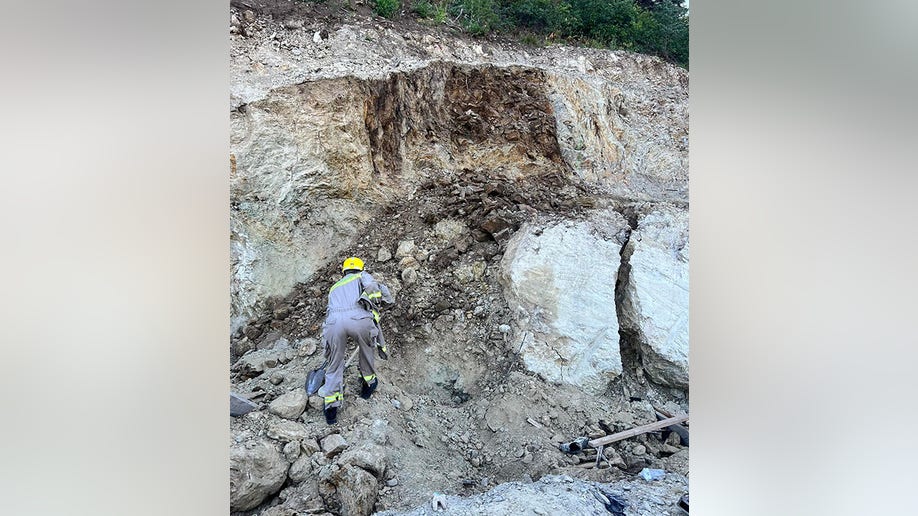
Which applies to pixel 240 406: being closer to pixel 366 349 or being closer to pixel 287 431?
pixel 287 431

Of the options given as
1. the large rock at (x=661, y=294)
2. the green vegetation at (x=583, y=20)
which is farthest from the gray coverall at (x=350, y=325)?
the green vegetation at (x=583, y=20)

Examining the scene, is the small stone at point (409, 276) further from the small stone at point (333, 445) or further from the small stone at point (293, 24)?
the small stone at point (293, 24)

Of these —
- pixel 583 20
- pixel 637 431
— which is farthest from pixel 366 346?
pixel 583 20

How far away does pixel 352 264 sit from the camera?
2.32 meters

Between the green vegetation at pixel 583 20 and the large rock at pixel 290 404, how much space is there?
207cm

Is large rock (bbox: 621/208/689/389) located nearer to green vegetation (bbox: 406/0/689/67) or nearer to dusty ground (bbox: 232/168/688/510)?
dusty ground (bbox: 232/168/688/510)

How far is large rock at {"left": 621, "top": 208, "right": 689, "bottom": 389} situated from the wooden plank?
182 mm

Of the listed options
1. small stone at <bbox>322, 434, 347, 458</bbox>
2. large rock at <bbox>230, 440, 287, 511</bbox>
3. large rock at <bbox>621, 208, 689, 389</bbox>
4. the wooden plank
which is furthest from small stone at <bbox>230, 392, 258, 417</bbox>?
large rock at <bbox>621, 208, 689, 389</bbox>

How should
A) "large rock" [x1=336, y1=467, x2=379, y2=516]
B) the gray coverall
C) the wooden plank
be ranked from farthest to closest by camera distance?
the wooden plank < the gray coverall < "large rock" [x1=336, y1=467, x2=379, y2=516]

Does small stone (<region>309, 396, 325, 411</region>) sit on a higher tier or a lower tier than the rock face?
lower

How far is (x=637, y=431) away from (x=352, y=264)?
5.62 feet

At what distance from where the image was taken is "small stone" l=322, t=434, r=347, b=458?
2.17m
